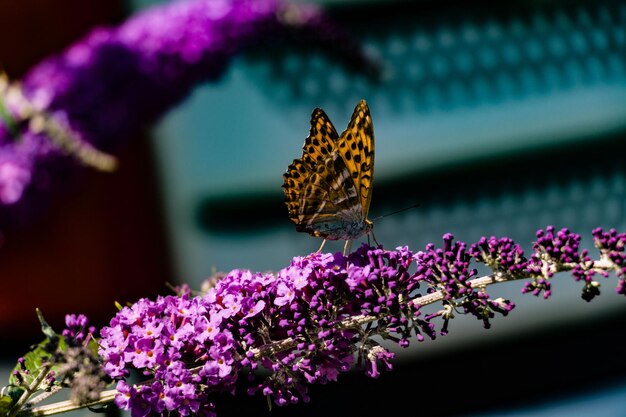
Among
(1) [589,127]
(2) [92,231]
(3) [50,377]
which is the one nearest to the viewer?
(3) [50,377]

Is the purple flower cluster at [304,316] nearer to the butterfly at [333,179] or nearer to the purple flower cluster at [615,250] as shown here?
the purple flower cluster at [615,250]

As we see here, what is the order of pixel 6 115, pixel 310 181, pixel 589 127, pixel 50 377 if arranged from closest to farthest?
pixel 50 377 → pixel 310 181 → pixel 6 115 → pixel 589 127

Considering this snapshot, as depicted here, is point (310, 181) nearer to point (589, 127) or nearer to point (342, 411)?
point (342, 411)

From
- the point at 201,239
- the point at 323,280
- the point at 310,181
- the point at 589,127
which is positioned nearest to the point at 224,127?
the point at 201,239

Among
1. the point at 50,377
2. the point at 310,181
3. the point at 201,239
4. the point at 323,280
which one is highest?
the point at 201,239

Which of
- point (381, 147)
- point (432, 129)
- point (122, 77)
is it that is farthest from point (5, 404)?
point (432, 129)

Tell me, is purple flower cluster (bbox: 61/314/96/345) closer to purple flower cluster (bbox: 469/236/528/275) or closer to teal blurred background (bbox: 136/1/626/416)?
purple flower cluster (bbox: 469/236/528/275)

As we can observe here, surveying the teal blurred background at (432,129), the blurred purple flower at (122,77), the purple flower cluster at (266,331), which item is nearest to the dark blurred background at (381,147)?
the teal blurred background at (432,129)
